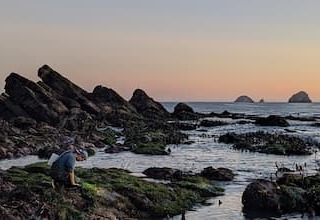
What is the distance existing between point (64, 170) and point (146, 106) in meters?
107

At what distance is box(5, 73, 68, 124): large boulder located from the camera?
81.0 meters

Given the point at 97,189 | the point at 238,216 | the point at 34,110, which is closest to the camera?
the point at 97,189

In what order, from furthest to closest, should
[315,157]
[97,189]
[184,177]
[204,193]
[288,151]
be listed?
[288,151] → [315,157] → [184,177] → [204,193] → [97,189]

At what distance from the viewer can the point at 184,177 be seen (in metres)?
33.8

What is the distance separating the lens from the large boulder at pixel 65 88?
101m

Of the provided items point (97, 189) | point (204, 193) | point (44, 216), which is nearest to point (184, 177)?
point (204, 193)

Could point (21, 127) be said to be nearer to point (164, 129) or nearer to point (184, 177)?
point (164, 129)

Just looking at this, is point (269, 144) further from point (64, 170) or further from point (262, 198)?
point (64, 170)

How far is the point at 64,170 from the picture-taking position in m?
21.6

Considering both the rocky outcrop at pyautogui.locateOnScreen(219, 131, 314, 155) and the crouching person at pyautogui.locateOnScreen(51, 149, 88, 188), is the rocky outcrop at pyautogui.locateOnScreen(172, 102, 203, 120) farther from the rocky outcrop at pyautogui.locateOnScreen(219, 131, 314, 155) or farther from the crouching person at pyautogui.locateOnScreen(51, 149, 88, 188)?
the crouching person at pyautogui.locateOnScreen(51, 149, 88, 188)

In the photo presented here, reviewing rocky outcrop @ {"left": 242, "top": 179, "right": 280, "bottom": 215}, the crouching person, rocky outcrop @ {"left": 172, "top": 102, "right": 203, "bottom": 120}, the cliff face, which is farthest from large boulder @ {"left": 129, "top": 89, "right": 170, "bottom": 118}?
the crouching person

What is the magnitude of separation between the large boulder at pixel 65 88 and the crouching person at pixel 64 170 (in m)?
78.5

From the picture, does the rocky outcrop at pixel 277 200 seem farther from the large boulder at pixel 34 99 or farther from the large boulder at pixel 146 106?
the large boulder at pixel 146 106

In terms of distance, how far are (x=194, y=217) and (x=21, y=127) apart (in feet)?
155
